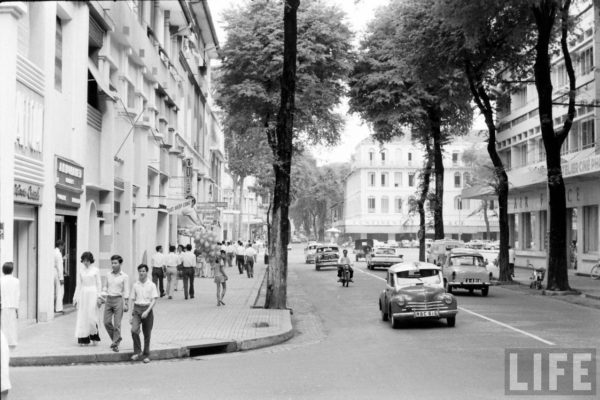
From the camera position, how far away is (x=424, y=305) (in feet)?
60.6

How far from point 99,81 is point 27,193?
660 centimetres

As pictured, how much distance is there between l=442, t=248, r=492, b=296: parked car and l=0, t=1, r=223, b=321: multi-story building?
12.0 m

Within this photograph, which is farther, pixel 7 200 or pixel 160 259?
pixel 160 259

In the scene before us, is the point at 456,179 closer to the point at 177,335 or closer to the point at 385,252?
the point at 385,252

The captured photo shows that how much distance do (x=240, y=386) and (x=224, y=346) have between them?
469cm

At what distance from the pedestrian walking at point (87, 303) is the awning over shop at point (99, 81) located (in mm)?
8547

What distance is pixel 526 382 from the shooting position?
35.2 ft

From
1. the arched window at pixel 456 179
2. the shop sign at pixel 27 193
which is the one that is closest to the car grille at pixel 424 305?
the shop sign at pixel 27 193

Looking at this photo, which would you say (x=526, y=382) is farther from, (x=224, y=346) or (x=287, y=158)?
(x=287, y=158)

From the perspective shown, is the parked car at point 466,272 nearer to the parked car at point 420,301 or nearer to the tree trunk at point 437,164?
the parked car at point 420,301

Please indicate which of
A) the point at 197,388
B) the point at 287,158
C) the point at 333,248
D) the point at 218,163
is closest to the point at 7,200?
the point at 197,388

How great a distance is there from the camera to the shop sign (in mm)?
16281

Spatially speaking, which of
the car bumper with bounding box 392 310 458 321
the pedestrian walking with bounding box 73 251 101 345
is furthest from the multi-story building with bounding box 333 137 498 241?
the pedestrian walking with bounding box 73 251 101 345

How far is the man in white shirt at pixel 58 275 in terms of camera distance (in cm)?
1902
